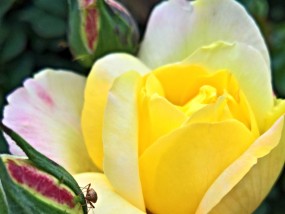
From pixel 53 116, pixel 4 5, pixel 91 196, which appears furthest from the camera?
pixel 4 5

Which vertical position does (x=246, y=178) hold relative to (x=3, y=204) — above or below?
below

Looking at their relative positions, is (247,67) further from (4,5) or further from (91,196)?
(4,5)

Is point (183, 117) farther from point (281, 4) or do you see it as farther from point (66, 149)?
point (281, 4)

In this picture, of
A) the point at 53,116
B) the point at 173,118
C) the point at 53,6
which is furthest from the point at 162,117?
the point at 53,6

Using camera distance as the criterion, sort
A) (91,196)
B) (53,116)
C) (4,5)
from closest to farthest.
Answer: (91,196) → (53,116) → (4,5)

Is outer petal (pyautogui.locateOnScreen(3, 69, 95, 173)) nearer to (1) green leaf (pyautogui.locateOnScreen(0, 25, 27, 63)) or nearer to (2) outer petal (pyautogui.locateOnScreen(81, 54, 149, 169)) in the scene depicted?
(2) outer petal (pyautogui.locateOnScreen(81, 54, 149, 169))

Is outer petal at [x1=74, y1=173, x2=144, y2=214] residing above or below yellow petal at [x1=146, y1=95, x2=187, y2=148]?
below

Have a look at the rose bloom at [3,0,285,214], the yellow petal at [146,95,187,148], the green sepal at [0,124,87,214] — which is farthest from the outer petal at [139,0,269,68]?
the green sepal at [0,124,87,214]

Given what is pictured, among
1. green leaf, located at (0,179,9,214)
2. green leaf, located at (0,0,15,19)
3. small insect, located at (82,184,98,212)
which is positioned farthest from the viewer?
green leaf, located at (0,0,15,19)
